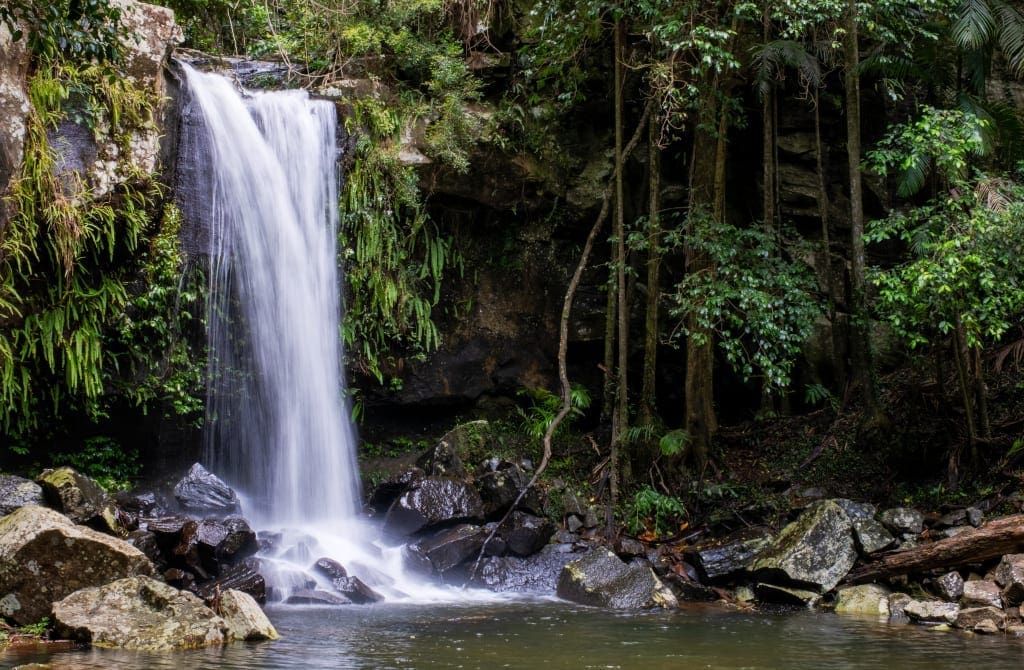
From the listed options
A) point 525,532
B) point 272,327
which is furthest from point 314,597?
point 272,327

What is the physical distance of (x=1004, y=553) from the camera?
25.9 feet

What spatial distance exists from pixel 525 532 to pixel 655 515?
1828 millimetres

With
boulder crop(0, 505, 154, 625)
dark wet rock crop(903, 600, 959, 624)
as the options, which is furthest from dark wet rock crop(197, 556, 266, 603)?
dark wet rock crop(903, 600, 959, 624)

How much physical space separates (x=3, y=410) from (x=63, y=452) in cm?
116

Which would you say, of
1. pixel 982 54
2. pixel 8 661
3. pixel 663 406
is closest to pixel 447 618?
pixel 8 661

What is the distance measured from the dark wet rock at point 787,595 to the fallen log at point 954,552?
471 mm

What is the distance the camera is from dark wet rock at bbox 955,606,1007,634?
6738 millimetres

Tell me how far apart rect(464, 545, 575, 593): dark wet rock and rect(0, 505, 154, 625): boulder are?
389 centimetres

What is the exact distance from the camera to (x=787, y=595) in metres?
8.49

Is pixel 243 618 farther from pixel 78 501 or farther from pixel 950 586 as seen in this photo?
pixel 950 586

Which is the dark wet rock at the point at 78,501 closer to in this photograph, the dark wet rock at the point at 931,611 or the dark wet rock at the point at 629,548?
the dark wet rock at the point at 629,548

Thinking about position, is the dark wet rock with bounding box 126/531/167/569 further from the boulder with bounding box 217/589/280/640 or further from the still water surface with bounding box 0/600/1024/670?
the boulder with bounding box 217/589/280/640

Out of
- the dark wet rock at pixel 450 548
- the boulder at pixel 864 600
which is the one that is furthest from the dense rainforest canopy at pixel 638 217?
the boulder at pixel 864 600

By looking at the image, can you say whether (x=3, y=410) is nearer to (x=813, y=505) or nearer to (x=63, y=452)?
(x=63, y=452)
